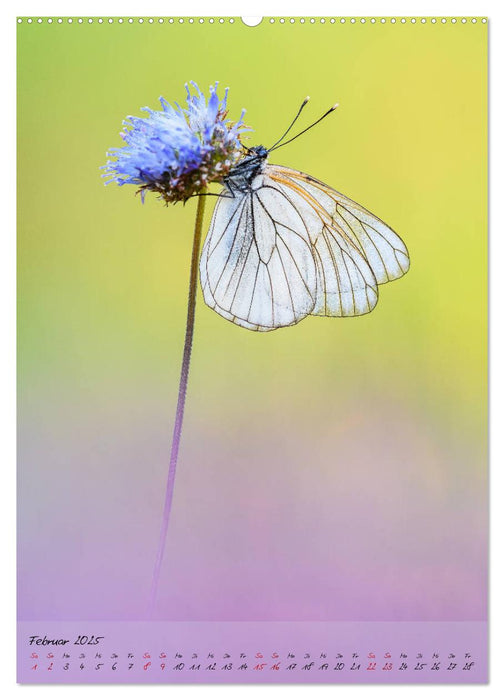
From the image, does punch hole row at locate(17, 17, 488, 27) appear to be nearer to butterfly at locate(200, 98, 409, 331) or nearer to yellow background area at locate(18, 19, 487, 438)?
yellow background area at locate(18, 19, 487, 438)

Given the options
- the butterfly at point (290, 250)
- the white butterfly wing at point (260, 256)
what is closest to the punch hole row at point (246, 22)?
the butterfly at point (290, 250)

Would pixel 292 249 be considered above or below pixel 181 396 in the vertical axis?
above

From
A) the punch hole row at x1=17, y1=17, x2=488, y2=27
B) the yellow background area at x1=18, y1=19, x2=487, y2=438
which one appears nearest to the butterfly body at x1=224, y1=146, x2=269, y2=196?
the yellow background area at x1=18, y1=19, x2=487, y2=438

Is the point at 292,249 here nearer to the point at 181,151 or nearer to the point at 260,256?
the point at 260,256

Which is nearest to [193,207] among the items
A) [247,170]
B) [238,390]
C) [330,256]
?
[247,170]

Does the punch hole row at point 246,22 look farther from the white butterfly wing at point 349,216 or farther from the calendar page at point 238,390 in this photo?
the white butterfly wing at point 349,216

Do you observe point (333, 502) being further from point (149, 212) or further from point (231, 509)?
point (149, 212)
